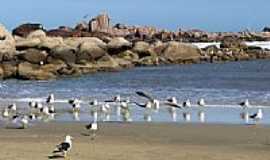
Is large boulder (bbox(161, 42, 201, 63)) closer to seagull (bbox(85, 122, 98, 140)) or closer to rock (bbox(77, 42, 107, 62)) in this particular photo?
rock (bbox(77, 42, 107, 62))

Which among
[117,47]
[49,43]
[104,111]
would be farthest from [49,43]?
[104,111]

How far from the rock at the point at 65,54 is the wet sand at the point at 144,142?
3235cm

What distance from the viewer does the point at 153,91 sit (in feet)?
112

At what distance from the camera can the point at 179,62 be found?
6341 cm

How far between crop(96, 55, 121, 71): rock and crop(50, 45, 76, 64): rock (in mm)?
1807

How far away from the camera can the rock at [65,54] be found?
170ft

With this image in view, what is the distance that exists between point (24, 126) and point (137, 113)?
4875mm

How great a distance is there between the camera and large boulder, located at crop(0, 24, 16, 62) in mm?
53088

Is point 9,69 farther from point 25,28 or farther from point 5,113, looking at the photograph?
point 25,28

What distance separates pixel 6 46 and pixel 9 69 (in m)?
13.8

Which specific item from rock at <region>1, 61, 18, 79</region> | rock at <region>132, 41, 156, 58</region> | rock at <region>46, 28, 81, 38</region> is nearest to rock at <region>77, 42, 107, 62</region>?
rock at <region>1, 61, 18, 79</region>

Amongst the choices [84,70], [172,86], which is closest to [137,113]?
[172,86]

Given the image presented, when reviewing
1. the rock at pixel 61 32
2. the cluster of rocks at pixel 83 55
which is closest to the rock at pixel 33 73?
the cluster of rocks at pixel 83 55

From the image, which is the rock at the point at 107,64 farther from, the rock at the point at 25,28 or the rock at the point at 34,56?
the rock at the point at 25,28
